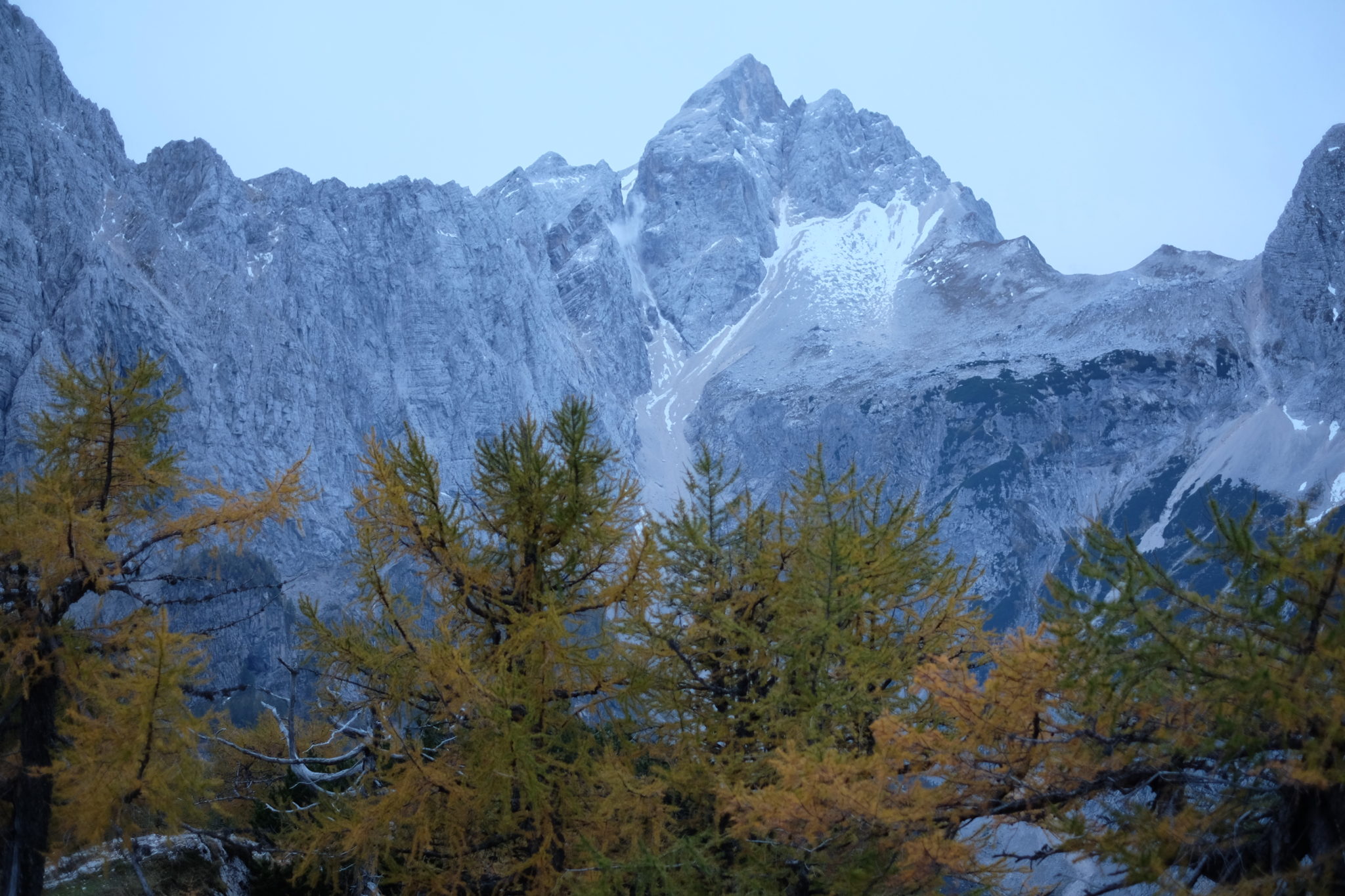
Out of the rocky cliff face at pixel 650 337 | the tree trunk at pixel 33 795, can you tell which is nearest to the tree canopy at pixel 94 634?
the tree trunk at pixel 33 795

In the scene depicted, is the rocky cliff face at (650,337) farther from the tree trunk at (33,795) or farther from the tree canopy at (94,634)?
the tree trunk at (33,795)

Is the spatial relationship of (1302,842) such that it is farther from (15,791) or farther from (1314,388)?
(1314,388)

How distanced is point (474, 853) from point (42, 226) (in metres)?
84.2

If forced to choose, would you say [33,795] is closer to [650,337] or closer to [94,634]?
[94,634]

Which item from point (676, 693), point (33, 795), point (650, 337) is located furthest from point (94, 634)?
point (650, 337)

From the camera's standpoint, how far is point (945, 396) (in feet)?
432

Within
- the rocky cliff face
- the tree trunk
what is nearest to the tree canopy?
the tree trunk

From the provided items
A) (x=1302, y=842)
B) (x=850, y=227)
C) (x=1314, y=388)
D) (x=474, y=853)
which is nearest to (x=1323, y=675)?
(x=1302, y=842)

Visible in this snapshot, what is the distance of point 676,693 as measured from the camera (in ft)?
32.7

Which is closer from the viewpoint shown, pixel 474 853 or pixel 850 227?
pixel 474 853

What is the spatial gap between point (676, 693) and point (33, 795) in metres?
6.73

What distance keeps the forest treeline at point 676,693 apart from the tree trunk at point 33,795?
0.03 m

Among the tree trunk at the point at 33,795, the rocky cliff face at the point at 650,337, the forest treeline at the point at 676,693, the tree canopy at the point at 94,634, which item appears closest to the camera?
the forest treeline at the point at 676,693

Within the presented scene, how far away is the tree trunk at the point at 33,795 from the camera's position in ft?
30.2
